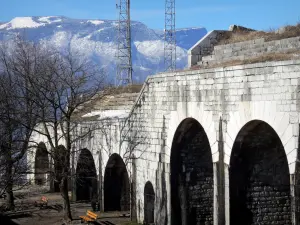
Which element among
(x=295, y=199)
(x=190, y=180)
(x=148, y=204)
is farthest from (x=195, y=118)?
(x=148, y=204)

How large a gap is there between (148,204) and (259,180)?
15.6ft

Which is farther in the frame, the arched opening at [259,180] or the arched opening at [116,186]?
the arched opening at [116,186]

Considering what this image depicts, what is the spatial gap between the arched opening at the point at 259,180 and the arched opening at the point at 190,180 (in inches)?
90.3

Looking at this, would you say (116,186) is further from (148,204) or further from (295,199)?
(295,199)

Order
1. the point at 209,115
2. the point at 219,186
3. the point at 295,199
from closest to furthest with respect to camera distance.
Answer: the point at 295,199
the point at 219,186
the point at 209,115

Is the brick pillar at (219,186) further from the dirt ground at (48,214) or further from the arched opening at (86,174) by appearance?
the arched opening at (86,174)

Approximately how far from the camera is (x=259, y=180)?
12.3 metres

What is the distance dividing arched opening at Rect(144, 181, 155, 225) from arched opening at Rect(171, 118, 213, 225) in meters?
1.65

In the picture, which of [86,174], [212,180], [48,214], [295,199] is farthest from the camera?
[86,174]

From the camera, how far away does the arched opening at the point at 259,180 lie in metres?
11.9

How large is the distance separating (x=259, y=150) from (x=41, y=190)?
16.2m

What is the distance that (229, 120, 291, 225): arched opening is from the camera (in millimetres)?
11875

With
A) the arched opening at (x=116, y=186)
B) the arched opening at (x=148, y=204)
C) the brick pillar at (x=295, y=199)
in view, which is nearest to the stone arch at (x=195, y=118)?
the arched opening at (x=148, y=204)

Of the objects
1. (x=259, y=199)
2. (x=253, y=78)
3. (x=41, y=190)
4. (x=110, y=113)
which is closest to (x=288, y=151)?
(x=253, y=78)
